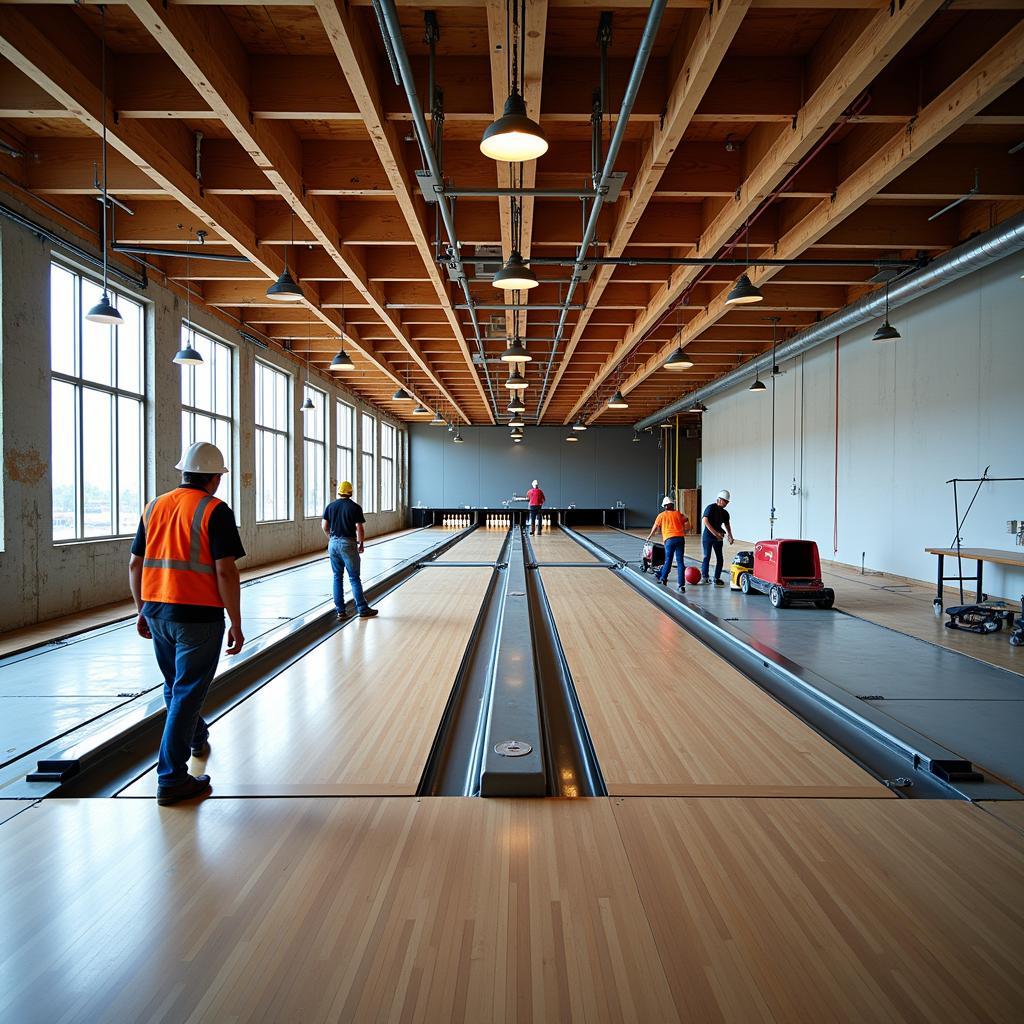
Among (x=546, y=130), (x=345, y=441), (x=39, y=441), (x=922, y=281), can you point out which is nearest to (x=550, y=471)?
(x=345, y=441)

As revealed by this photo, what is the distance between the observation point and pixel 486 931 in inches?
87.5

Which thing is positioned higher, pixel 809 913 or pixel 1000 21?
pixel 1000 21

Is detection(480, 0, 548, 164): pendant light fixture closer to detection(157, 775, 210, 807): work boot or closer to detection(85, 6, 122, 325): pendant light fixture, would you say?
detection(85, 6, 122, 325): pendant light fixture

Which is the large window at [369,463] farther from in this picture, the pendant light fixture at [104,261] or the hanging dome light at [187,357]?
the pendant light fixture at [104,261]

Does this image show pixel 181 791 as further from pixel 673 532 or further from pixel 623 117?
pixel 673 532

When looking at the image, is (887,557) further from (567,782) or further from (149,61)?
(149,61)

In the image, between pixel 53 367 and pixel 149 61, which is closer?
pixel 149 61

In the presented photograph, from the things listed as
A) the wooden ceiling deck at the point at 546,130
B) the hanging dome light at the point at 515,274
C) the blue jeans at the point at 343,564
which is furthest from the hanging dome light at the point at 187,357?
the hanging dome light at the point at 515,274

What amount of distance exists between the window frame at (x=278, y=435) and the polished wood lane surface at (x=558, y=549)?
5.30 m

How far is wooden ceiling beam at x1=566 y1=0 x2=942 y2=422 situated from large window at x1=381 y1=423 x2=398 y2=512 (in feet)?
56.8

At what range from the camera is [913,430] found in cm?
1007

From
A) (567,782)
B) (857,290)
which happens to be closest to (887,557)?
Answer: (857,290)

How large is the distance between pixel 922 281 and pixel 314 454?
495 inches

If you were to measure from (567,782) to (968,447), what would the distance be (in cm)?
790
